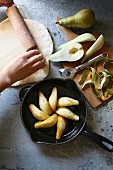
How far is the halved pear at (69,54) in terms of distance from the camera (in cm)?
87

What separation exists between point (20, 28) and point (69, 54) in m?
0.15

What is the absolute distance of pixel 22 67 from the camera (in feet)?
2.74

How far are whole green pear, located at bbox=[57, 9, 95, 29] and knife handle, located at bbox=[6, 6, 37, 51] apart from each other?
9 centimetres

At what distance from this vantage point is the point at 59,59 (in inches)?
34.3

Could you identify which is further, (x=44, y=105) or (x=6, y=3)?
(x=6, y=3)

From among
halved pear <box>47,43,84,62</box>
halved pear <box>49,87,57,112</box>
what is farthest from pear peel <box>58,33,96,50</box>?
halved pear <box>49,87,57,112</box>

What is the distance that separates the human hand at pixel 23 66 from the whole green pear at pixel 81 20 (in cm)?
12

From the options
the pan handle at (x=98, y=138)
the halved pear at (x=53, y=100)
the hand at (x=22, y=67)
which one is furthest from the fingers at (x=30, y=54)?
the pan handle at (x=98, y=138)

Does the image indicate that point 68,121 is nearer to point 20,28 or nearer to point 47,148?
point 47,148

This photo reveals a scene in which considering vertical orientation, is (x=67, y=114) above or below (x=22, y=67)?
below

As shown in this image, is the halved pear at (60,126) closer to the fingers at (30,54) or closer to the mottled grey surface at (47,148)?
the mottled grey surface at (47,148)

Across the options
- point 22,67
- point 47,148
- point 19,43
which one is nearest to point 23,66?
point 22,67

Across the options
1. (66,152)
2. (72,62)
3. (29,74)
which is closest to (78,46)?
(72,62)

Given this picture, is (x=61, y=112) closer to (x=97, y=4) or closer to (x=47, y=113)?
(x=47, y=113)
